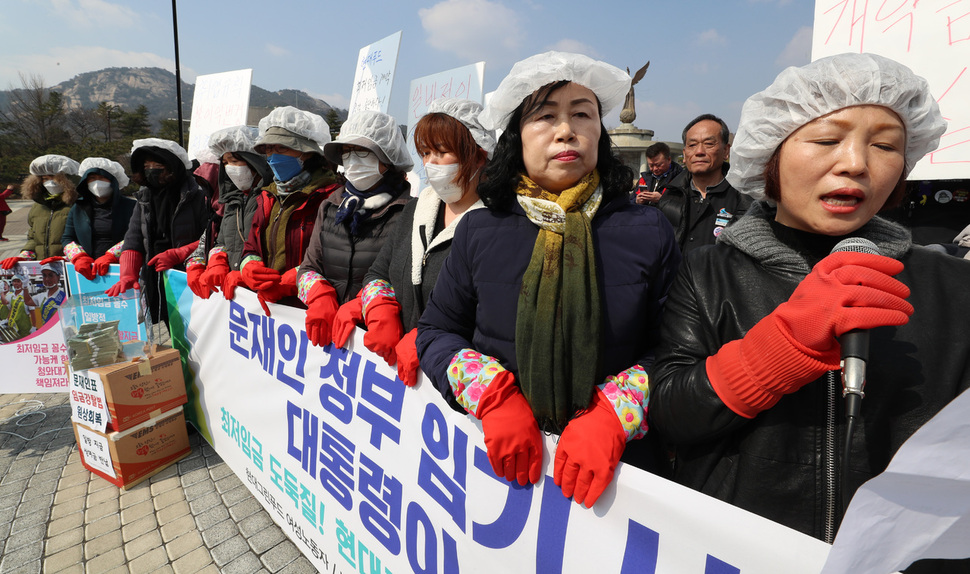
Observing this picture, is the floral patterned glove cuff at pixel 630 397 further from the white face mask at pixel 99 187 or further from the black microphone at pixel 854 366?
the white face mask at pixel 99 187

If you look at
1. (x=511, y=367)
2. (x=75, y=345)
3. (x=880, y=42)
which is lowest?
(x=75, y=345)

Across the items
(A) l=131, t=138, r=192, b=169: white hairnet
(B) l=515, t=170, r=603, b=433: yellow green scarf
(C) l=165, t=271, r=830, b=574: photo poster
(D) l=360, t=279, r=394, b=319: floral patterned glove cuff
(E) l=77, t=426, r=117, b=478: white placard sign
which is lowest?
(E) l=77, t=426, r=117, b=478: white placard sign

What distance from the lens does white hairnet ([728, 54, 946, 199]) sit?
3.12 ft

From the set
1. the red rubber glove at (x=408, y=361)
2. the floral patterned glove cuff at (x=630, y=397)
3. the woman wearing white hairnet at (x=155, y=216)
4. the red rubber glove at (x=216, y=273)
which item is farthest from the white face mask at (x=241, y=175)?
the floral patterned glove cuff at (x=630, y=397)

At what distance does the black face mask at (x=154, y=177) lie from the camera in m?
3.88

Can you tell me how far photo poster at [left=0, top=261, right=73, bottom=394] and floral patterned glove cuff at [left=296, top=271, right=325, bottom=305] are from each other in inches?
128

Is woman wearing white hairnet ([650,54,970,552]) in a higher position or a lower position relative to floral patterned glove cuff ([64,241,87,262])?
higher

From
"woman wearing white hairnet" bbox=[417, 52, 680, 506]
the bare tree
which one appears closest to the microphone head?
"woman wearing white hairnet" bbox=[417, 52, 680, 506]

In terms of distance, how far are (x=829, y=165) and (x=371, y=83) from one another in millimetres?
4980

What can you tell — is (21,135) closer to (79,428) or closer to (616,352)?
(79,428)

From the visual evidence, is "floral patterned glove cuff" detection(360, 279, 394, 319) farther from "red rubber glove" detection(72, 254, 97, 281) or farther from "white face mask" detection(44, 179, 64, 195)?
"white face mask" detection(44, 179, 64, 195)

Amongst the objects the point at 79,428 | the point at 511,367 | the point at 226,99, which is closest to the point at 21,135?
the point at 226,99

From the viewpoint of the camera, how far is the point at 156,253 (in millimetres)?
3955

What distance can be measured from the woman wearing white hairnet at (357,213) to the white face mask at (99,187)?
344 centimetres
